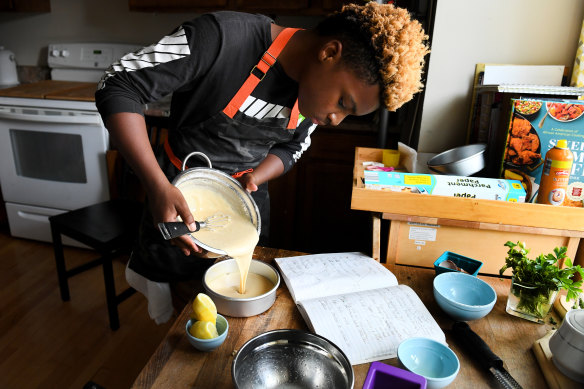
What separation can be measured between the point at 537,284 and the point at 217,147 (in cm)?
88

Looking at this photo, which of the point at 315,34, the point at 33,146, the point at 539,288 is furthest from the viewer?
the point at 33,146

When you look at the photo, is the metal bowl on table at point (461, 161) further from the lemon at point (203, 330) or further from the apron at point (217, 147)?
the lemon at point (203, 330)

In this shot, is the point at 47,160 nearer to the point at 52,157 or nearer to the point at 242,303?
the point at 52,157

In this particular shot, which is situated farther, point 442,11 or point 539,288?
point 442,11

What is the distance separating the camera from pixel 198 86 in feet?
3.61

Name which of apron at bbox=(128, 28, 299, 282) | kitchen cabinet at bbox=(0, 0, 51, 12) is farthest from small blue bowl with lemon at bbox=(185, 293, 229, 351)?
kitchen cabinet at bbox=(0, 0, 51, 12)

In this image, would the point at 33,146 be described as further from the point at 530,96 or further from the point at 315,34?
the point at 530,96

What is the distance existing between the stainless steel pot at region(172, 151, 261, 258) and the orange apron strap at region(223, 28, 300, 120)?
0.20m

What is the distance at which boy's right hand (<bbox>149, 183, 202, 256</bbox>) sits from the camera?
0.85 m

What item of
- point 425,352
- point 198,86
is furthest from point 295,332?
point 198,86

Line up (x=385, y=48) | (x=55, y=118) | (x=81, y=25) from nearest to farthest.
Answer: (x=385, y=48) < (x=55, y=118) < (x=81, y=25)

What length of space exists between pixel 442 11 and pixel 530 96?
1.40 feet

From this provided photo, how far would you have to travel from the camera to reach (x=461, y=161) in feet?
4.20

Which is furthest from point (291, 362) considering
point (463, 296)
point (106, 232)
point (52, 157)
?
point (52, 157)
